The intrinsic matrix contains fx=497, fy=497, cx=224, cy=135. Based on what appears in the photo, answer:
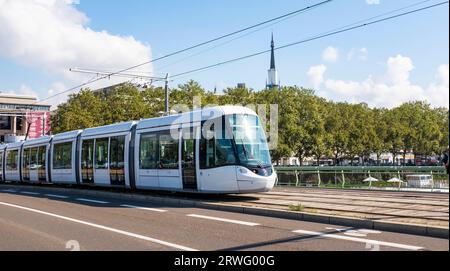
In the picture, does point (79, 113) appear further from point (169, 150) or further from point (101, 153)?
point (169, 150)

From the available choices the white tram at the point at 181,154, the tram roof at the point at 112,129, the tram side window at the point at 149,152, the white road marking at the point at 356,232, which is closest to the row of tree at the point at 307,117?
the tram roof at the point at 112,129

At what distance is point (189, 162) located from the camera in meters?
16.7

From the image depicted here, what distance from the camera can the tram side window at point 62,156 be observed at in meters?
25.0

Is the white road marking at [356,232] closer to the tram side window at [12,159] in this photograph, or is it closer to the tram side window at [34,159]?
the tram side window at [34,159]

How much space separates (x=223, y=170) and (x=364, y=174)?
36.1 ft

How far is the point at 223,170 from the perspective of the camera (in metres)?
15.5

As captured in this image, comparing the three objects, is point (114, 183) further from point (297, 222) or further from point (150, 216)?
point (297, 222)

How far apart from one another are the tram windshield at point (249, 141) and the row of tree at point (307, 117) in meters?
15.5

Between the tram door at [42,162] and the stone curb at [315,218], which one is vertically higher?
the tram door at [42,162]

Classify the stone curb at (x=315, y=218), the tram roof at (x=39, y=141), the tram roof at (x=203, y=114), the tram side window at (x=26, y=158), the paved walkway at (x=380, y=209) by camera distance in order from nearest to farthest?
the stone curb at (x=315, y=218) → the paved walkway at (x=380, y=209) → the tram roof at (x=203, y=114) → the tram roof at (x=39, y=141) → the tram side window at (x=26, y=158)

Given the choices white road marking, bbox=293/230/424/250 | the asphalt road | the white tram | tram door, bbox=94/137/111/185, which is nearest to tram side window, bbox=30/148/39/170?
the white tram

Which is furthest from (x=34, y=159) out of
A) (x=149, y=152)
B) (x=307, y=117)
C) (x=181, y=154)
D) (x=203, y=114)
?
(x=307, y=117)

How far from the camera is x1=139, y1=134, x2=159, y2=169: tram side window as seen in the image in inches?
725
